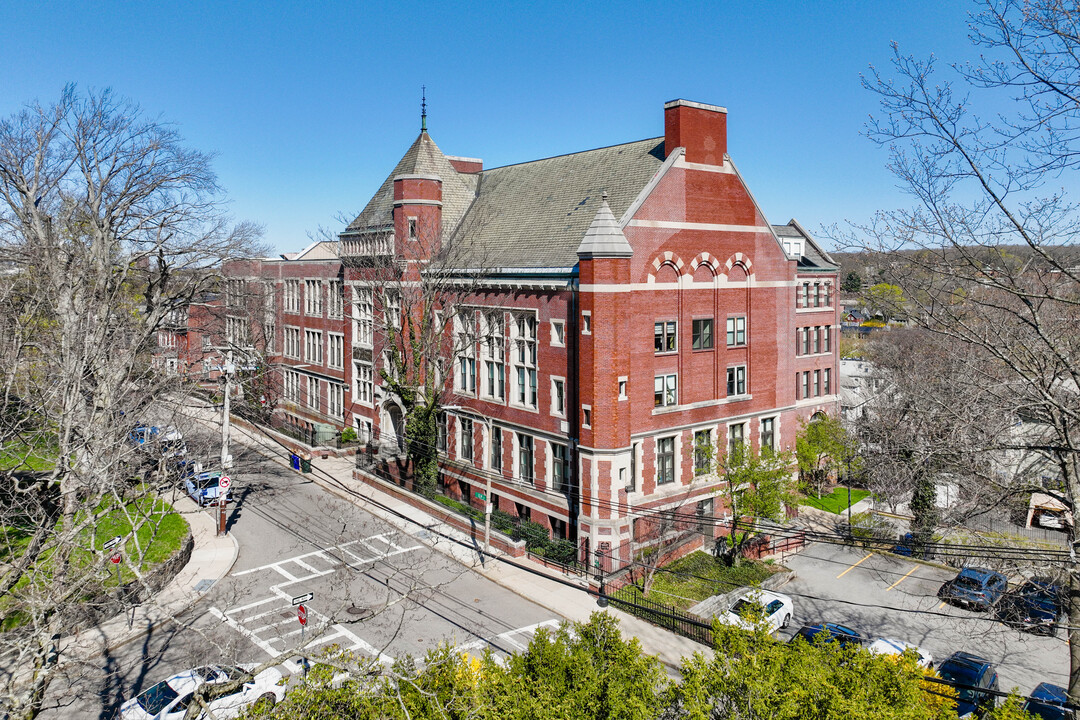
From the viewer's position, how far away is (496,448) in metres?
33.9

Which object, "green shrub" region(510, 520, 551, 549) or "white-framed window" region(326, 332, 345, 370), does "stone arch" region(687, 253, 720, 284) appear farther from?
"white-framed window" region(326, 332, 345, 370)

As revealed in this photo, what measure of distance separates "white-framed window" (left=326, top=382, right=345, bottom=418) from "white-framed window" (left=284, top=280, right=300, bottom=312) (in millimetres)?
7770

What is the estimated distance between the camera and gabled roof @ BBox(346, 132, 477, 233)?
3800 centimetres

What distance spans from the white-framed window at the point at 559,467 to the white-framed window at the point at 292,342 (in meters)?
29.6

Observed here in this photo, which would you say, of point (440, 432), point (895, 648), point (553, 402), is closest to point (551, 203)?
point (553, 402)

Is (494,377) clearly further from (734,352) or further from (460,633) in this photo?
(460,633)

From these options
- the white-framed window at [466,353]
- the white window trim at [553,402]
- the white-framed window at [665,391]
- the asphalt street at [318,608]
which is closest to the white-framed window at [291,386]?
the asphalt street at [318,608]

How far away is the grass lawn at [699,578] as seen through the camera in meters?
25.7

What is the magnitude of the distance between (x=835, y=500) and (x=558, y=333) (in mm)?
19785

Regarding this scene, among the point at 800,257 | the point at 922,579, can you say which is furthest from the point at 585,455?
the point at 800,257

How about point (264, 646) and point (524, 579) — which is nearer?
point (264, 646)

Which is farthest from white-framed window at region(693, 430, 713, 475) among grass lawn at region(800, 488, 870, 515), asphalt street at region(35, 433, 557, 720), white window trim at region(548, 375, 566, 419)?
asphalt street at region(35, 433, 557, 720)

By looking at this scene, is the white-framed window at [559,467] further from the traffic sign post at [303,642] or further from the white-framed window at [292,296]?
the white-framed window at [292,296]

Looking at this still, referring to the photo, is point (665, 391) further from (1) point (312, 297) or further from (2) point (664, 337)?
(1) point (312, 297)
